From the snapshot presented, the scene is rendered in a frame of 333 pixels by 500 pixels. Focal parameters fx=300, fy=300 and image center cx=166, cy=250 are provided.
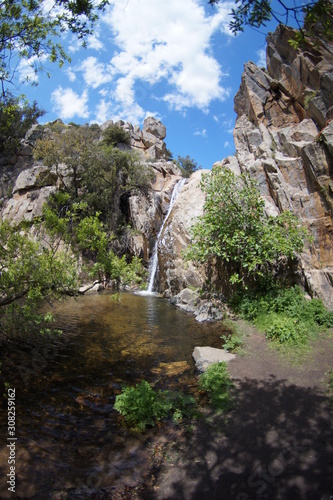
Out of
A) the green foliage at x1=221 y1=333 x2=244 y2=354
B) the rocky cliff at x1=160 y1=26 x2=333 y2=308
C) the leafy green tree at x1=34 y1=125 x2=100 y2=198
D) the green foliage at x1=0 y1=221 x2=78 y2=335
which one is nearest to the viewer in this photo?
the green foliage at x1=0 y1=221 x2=78 y2=335

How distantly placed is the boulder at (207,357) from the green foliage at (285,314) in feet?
6.03

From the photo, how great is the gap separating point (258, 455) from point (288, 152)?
54.6 ft

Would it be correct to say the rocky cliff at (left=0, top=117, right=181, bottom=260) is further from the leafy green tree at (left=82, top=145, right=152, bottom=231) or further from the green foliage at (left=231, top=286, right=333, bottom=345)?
the green foliage at (left=231, top=286, right=333, bottom=345)

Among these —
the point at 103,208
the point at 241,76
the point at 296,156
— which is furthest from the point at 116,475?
the point at 241,76

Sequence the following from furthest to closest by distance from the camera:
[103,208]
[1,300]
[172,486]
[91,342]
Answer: [103,208] < [91,342] < [1,300] < [172,486]

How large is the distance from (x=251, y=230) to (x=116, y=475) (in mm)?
10754

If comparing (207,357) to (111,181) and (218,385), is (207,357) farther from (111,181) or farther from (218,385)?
(111,181)

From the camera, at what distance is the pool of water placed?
4477mm

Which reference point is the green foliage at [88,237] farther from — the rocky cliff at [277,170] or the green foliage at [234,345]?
the rocky cliff at [277,170]

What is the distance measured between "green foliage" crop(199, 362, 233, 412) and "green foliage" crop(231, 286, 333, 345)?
8.93 ft

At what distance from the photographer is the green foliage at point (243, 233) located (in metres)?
12.6

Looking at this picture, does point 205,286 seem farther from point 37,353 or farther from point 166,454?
point 166,454

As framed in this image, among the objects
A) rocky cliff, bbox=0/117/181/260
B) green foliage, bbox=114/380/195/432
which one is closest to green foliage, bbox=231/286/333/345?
green foliage, bbox=114/380/195/432

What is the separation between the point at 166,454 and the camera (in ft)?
16.2
